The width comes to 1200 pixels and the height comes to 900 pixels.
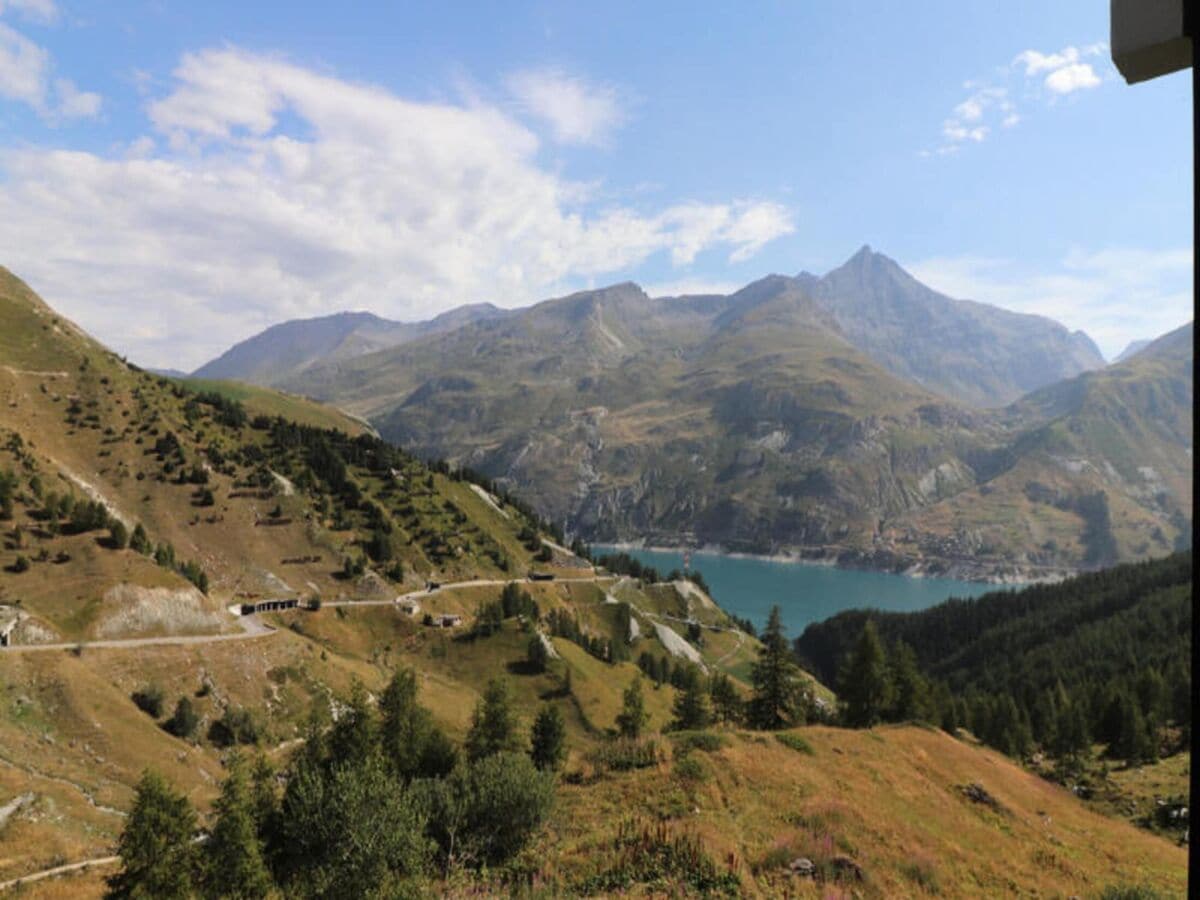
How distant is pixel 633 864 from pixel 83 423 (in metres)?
182

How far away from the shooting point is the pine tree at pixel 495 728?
59281 millimetres

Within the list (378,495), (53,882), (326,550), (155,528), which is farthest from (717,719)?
(378,495)

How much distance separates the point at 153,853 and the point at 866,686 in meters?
71.3

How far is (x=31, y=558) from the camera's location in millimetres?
90375

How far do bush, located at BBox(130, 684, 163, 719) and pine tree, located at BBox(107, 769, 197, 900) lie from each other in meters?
44.0

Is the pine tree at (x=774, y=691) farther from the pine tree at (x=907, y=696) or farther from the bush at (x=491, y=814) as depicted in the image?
the bush at (x=491, y=814)

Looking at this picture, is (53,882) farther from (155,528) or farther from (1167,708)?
(1167,708)

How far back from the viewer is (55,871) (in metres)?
36.0

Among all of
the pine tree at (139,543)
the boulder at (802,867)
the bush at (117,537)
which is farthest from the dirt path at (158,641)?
the boulder at (802,867)

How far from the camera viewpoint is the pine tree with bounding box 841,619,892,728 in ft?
253

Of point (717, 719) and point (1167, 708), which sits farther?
point (1167, 708)

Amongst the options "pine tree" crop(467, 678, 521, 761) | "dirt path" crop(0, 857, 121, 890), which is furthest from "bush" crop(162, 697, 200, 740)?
"dirt path" crop(0, 857, 121, 890)

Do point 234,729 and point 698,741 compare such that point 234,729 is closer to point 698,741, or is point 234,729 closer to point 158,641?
point 158,641

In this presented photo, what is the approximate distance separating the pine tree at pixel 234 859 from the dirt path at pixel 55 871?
8216 millimetres
